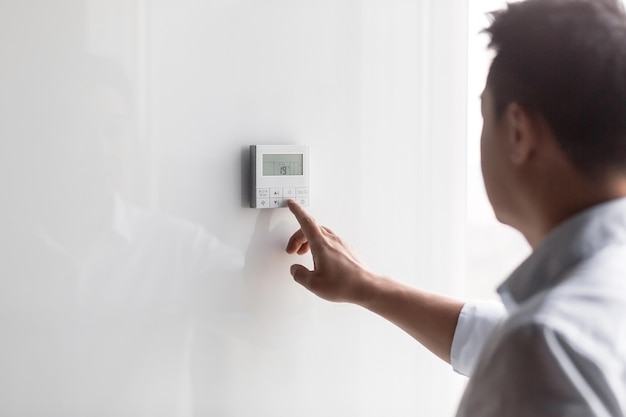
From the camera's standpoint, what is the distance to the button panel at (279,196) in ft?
3.34

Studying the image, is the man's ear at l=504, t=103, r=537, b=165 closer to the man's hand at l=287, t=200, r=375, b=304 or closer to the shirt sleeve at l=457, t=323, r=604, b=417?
the shirt sleeve at l=457, t=323, r=604, b=417

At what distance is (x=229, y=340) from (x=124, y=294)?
5.8 inches

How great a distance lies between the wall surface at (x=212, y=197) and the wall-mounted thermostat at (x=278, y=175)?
0.02m

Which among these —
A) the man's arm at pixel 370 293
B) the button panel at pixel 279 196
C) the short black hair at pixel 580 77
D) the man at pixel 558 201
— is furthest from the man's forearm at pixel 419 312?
the short black hair at pixel 580 77

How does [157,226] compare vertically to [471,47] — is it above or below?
below

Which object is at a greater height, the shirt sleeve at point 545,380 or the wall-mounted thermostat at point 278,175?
the wall-mounted thermostat at point 278,175

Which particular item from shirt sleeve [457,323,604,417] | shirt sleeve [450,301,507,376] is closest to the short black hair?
shirt sleeve [457,323,604,417]

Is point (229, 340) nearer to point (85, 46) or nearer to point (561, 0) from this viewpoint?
point (85, 46)

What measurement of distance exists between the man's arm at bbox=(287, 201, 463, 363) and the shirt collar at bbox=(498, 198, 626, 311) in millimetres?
344

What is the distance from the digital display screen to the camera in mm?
1018

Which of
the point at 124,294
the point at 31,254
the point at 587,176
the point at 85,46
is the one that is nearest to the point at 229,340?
the point at 124,294

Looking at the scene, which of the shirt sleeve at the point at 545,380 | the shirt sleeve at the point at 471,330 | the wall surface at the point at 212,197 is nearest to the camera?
the shirt sleeve at the point at 545,380

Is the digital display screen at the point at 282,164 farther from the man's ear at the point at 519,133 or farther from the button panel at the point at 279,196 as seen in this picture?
the man's ear at the point at 519,133

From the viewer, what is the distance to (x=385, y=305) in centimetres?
104
